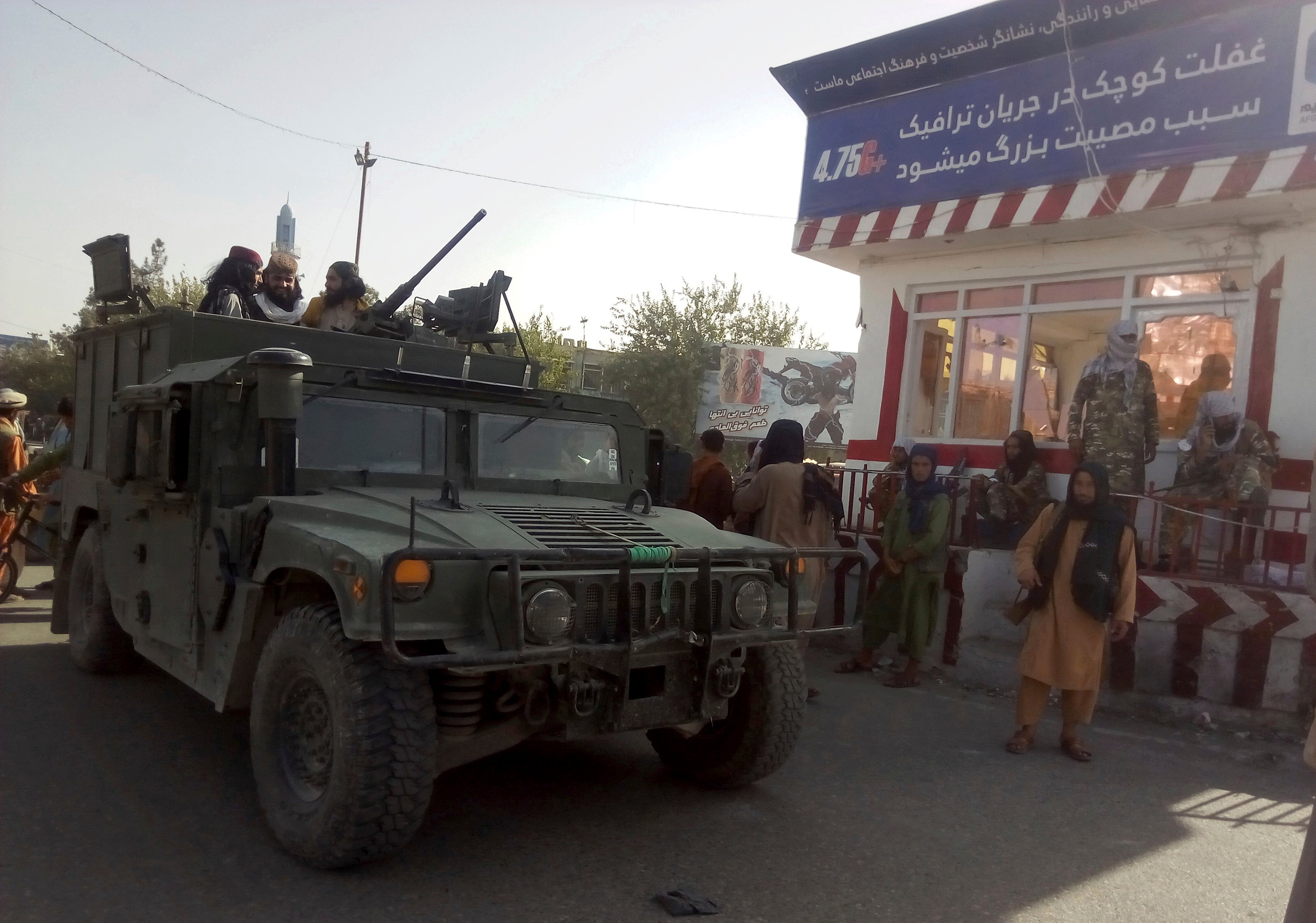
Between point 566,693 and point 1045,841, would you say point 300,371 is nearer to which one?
point 566,693

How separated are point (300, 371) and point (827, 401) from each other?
3444 centimetres

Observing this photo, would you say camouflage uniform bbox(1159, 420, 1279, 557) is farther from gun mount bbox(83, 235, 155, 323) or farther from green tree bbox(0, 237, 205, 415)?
green tree bbox(0, 237, 205, 415)

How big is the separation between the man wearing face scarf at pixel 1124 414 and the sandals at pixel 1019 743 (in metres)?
2.65

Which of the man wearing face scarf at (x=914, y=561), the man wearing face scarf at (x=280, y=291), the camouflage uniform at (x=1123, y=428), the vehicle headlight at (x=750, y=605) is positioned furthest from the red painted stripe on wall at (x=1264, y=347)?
the man wearing face scarf at (x=280, y=291)

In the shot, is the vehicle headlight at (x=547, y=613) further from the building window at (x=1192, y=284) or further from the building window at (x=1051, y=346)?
the building window at (x=1192, y=284)

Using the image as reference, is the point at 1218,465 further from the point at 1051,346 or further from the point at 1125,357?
the point at 1051,346

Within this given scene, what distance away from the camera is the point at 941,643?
7.75 meters

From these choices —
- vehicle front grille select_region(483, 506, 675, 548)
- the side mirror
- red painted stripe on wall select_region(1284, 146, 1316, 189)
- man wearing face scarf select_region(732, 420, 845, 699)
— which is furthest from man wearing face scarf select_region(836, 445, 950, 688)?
vehicle front grille select_region(483, 506, 675, 548)

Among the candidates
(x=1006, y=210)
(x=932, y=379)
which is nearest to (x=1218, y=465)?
(x=1006, y=210)

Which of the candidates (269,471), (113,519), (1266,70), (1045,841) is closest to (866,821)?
(1045,841)

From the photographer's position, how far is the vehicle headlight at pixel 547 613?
3.43 metres

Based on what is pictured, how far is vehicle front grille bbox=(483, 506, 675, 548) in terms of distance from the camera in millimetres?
3922

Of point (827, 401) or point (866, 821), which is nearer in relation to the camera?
point (866, 821)

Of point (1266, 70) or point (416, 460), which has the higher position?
point (1266, 70)
